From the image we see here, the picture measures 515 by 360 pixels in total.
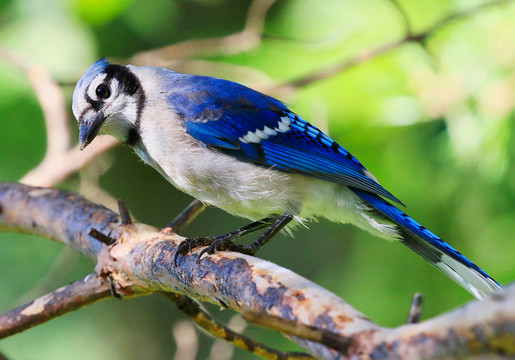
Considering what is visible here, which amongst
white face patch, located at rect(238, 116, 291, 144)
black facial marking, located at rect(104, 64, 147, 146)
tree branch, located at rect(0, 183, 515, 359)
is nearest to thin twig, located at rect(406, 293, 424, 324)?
tree branch, located at rect(0, 183, 515, 359)

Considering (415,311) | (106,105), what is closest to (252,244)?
(106,105)

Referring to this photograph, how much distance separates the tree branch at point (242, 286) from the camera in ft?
2.65

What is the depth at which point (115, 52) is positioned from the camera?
128 inches

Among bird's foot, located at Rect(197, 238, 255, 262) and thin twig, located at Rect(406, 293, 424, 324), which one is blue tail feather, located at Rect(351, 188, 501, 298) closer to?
bird's foot, located at Rect(197, 238, 255, 262)

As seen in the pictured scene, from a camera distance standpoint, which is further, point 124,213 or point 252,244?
point 124,213

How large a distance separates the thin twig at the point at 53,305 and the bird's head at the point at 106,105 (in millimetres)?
488

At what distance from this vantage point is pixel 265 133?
2061 mm

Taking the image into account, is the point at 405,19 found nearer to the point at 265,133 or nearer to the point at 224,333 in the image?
the point at 265,133

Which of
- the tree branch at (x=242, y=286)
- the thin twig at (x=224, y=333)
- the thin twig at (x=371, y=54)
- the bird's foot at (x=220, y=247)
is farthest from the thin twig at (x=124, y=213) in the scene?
the thin twig at (x=371, y=54)

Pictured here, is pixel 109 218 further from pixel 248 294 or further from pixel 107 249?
pixel 248 294

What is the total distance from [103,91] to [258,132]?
55 centimetres

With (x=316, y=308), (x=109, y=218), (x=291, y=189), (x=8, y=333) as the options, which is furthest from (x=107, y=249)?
(x=316, y=308)

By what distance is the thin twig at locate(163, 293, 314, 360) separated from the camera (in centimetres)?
177

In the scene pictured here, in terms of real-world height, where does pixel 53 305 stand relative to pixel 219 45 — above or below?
below
